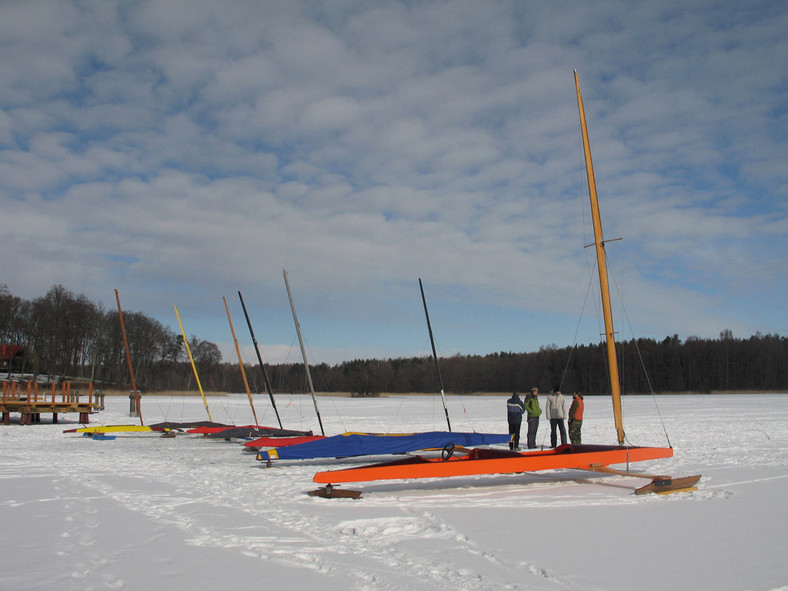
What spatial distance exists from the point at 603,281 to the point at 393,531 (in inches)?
249

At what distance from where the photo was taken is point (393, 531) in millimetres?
6297

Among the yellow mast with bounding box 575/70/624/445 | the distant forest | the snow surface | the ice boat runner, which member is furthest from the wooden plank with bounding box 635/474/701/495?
the distant forest

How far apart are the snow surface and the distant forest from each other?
3596 centimetres

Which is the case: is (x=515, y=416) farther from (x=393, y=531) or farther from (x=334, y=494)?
(x=393, y=531)

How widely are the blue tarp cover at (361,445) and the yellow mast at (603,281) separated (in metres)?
2.64

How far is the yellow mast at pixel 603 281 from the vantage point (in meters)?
10.4

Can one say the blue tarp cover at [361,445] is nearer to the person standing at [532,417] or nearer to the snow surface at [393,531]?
the snow surface at [393,531]

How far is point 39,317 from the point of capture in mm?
58938

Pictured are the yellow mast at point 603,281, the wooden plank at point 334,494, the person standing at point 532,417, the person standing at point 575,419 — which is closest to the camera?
the wooden plank at point 334,494

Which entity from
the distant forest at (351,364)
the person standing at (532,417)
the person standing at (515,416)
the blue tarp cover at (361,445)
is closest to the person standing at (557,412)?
the person standing at (532,417)

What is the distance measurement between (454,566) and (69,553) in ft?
11.0

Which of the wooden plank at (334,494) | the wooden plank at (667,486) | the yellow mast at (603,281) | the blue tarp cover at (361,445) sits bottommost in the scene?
the wooden plank at (667,486)

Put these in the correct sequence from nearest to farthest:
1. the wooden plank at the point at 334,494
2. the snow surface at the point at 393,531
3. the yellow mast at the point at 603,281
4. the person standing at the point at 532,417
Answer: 1. the snow surface at the point at 393,531
2. the wooden plank at the point at 334,494
3. the yellow mast at the point at 603,281
4. the person standing at the point at 532,417

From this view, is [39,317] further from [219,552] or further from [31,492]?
[219,552]
